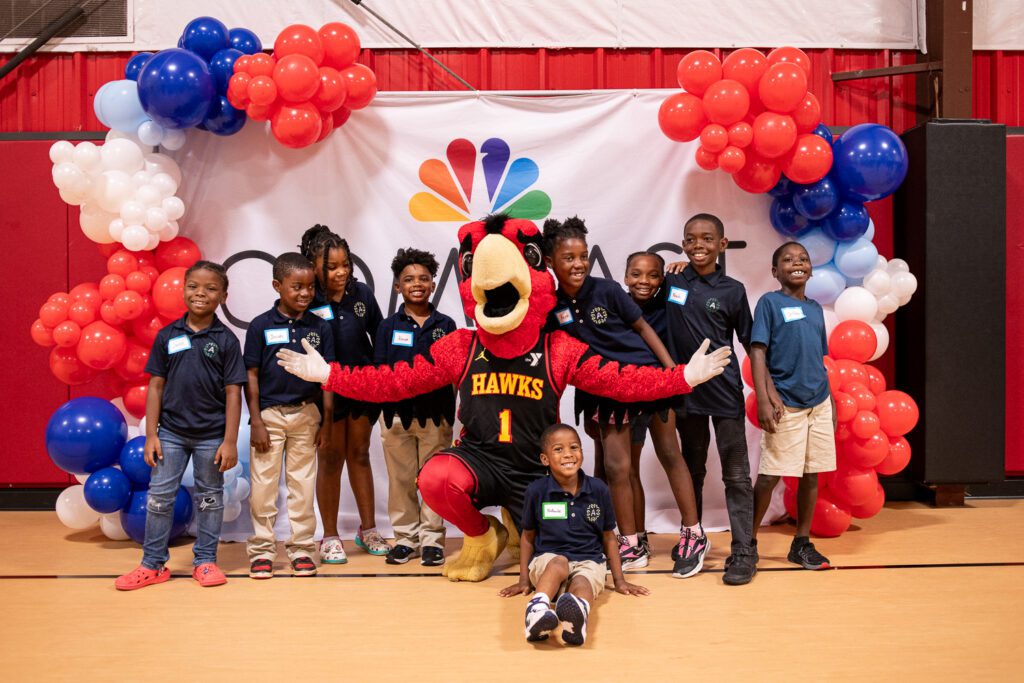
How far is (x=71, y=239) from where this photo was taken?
488 centimetres

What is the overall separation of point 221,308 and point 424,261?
1215 mm

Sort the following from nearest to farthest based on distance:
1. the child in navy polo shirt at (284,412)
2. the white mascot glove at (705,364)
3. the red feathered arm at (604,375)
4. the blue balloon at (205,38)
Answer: the white mascot glove at (705,364) < the red feathered arm at (604,375) < the child in navy polo shirt at (284,412) < the blue balloon at (205,38)

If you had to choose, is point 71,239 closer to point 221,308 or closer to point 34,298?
point 34,298

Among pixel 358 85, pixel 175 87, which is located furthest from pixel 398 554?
pixel 175 87

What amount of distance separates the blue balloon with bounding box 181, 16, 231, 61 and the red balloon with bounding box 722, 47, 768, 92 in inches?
94.4

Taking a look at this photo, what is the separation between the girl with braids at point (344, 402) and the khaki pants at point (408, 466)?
0.39 ft

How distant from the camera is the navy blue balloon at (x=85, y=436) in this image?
4.07 metres

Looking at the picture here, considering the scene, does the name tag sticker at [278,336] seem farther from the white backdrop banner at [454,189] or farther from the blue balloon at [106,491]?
the blue balloon at [106,491]

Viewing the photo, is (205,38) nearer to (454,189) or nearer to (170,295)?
(170,295)

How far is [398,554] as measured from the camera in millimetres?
3949

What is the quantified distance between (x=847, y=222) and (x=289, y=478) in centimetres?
290

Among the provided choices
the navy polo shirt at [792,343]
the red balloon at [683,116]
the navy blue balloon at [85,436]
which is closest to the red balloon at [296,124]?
the navy blue balloon at [85,436]

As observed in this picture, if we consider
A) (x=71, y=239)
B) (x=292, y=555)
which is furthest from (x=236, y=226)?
(x=292, y=555)

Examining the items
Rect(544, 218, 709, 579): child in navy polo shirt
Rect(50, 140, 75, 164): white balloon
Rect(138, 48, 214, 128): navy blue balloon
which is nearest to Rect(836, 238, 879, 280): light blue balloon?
Rect(544, 218, 709, 579): child in navy polo shirt
